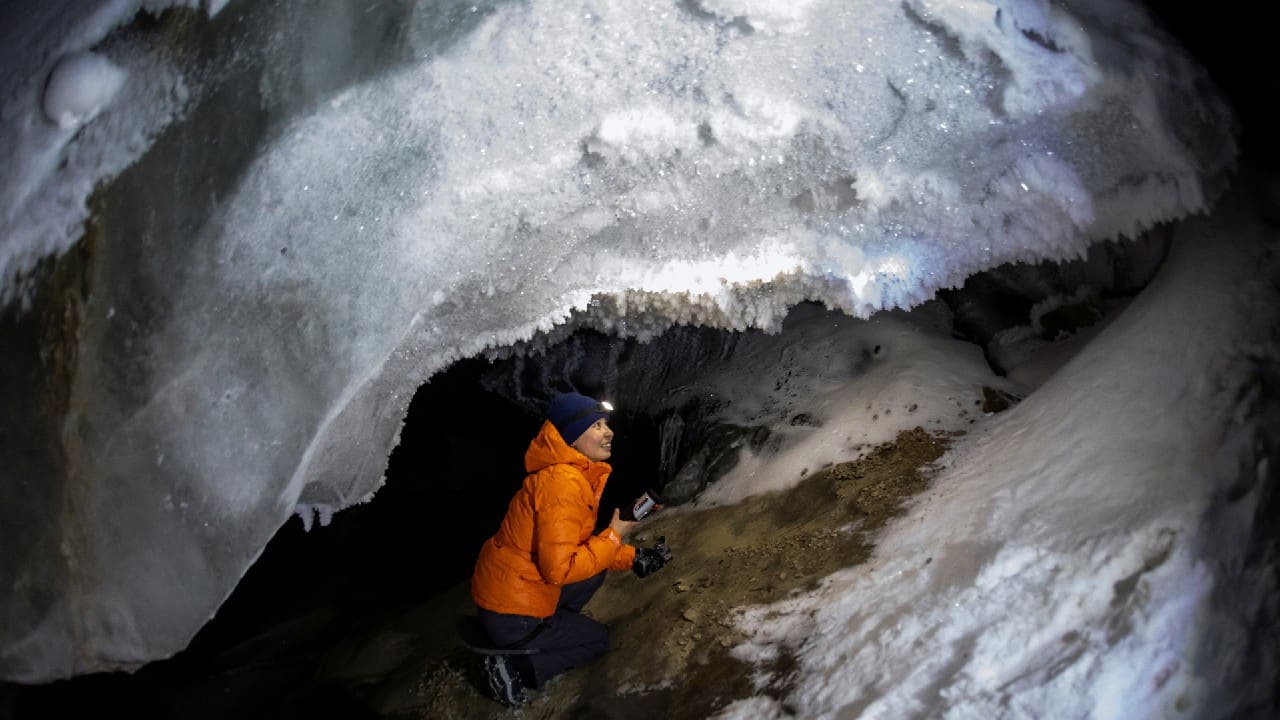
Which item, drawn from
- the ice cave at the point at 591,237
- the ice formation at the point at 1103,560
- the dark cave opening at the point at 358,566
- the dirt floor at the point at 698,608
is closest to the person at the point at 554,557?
the dirt floor at the point at 698,608

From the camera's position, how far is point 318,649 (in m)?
5.73

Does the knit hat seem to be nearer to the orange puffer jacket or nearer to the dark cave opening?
the orange puffer jacket

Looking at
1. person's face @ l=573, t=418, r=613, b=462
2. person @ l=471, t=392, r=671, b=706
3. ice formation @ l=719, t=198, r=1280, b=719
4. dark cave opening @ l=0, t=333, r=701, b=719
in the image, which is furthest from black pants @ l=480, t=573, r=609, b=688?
dark cave opening @ l=0, t=333, r=701, b=719

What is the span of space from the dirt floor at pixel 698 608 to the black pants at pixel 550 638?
0.07 metres

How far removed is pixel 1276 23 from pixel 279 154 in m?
3.24

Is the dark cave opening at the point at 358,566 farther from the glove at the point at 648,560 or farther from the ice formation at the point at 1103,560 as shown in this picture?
the ice formation at the point at 1103,560

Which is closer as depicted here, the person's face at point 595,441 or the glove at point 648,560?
the person's face at point 595,441

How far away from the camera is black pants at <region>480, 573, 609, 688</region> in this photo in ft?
12.6

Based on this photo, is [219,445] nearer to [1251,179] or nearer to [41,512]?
[41,512]

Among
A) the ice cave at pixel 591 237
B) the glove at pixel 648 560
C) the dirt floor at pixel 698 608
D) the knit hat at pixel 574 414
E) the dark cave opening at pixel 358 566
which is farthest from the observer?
the dark cave opening at pixel 358 566

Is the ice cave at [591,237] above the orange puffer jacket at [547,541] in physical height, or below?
above

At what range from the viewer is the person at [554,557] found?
3.59 metres

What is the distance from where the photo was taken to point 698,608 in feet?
12.3

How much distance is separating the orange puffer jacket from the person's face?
Answer: 0.13ft
